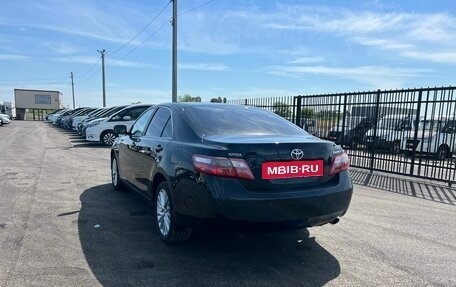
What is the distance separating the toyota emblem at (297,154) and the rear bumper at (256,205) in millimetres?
311

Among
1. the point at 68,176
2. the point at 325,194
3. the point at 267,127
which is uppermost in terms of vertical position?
the point at 267,127

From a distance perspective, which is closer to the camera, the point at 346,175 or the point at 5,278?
the point at 5,278

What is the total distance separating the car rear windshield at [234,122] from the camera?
4008 millimetres

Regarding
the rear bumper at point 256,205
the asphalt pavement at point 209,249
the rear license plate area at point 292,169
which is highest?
the rear license plate area at point 292,169

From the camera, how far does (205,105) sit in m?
4.70

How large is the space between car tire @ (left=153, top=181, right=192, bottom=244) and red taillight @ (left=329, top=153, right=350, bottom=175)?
1.57 metres

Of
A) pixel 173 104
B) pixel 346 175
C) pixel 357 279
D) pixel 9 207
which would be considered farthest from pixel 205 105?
pixel 9 207

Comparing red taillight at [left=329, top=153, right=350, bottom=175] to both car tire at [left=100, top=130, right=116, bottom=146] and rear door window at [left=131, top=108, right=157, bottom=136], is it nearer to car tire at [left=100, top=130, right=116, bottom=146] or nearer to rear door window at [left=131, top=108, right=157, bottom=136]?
→ rear door window at [left=131, top=108, right=157, bottom=136]

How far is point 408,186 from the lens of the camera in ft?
26.1

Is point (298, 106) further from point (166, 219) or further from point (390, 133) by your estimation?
point (166, 219)

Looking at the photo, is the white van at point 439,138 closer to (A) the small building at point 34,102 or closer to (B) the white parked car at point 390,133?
(B) the white parked car at point 390,133

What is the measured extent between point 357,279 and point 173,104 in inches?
114

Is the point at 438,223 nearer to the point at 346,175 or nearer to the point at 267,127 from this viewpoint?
the point at 346,175

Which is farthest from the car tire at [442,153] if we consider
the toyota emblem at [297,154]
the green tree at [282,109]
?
the toyota emblem at [297,154]
